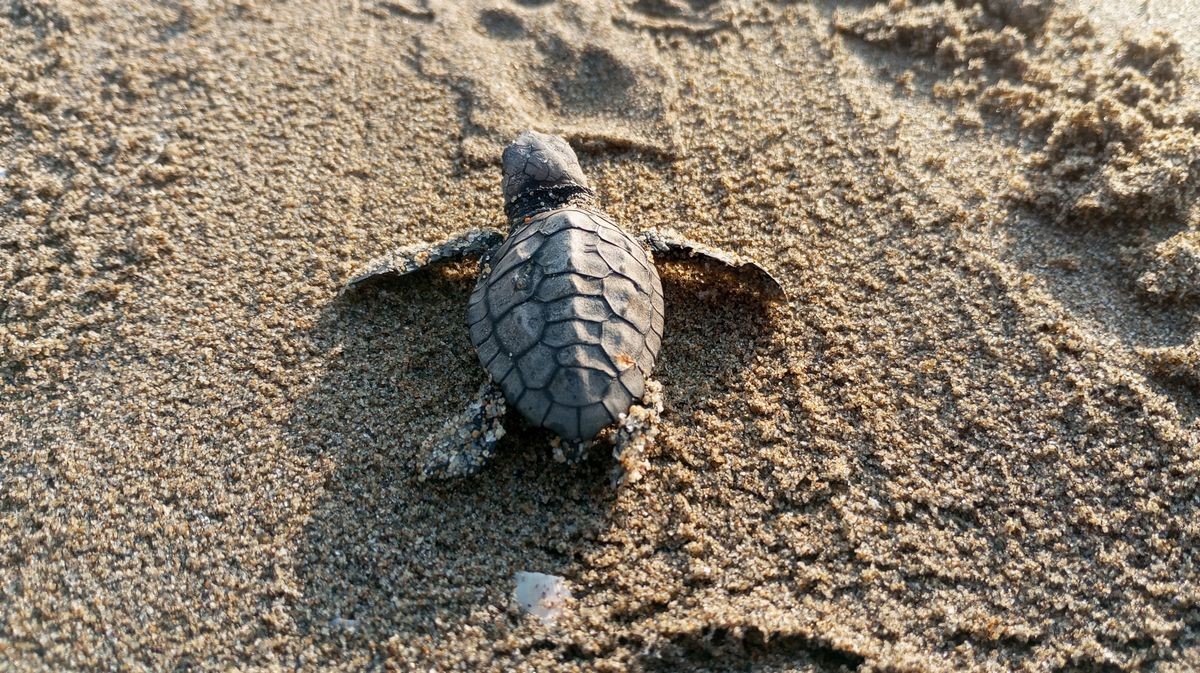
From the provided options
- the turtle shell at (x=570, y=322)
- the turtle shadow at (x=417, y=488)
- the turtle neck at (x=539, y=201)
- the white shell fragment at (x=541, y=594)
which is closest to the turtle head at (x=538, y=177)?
the turtle neck at (x=539, y=201)

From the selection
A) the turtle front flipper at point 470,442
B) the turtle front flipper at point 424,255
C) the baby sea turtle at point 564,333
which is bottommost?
the turtle front flipper at point 470,442

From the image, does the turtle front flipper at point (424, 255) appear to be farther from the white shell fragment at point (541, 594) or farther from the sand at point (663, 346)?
the white shell fragment at point (541, 594)

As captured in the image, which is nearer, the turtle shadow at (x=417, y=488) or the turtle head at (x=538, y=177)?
the turtle shadow at (x=417, y=488)

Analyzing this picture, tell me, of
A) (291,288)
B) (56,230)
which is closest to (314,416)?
(291,288)

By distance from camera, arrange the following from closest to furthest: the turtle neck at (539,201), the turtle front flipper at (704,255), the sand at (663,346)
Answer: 1. the sand at (663,346)
2. the turtle front flipper at (704,255)
3. the turtle neck at (539,201)

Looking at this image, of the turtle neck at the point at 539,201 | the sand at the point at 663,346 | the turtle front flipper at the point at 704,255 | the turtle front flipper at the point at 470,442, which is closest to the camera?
the sand at the point at 663,346

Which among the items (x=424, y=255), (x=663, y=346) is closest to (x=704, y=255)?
(x=663, y=346)

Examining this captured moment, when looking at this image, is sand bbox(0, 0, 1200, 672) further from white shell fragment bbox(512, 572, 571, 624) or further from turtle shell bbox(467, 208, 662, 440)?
turtle shell bbox(467, 208, 662, 440)
